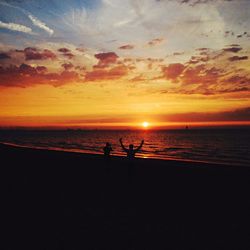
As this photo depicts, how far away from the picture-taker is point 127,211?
10.6m

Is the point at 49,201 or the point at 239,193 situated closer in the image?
the point at 49,201

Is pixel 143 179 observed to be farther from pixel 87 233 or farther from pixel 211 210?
pixel 87 233

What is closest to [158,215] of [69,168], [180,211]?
[180,211]

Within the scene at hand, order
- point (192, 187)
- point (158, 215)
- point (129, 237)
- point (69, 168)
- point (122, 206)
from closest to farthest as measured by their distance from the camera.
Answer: point (129, 237)
point (158, 215)
point (122, 206)
point (192, 187)
point (69, 168)

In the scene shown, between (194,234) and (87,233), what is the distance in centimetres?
326

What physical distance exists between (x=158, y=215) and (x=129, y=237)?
2.44m

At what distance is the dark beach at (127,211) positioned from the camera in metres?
7.80

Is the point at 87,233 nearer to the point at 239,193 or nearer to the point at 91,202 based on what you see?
the point at 91,202

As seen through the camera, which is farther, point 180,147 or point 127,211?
point 180,147

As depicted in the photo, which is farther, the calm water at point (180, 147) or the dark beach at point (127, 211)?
the calm water at point (180, 147)

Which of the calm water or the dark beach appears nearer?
the dark beach

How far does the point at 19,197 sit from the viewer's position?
12562 mm

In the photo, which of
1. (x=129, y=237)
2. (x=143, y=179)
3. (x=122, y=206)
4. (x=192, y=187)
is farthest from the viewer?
(x=143, y=179)

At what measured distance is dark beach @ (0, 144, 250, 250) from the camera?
7798mm
